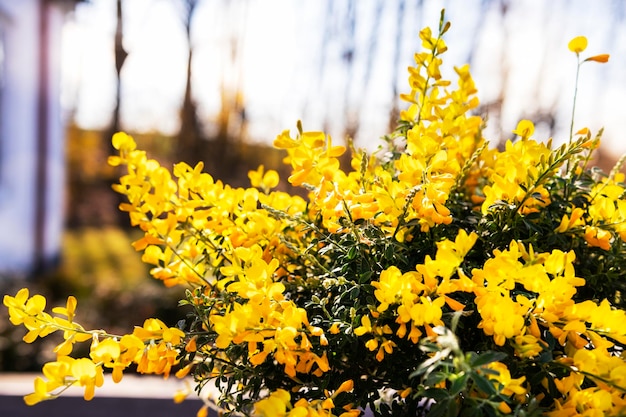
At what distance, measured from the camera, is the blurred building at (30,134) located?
5.71 m

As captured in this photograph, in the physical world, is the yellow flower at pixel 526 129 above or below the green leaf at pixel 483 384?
above

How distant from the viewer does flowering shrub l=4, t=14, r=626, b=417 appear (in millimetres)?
610

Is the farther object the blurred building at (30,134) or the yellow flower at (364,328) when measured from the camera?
the blurred building at (30,134)

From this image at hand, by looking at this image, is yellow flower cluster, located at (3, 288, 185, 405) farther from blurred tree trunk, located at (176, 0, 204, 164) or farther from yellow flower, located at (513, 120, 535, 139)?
blurred tree trunk, located at (176, 0, 204, 164)

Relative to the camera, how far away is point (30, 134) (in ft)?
19.9

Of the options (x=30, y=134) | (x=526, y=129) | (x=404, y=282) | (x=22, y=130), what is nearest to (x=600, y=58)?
(x=526, y=129)

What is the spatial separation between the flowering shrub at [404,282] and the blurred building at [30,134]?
18.2 ft

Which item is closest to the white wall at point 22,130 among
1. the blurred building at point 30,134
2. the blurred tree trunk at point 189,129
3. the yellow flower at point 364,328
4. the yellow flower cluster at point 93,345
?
the blurred building at point 30,134

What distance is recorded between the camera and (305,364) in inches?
27.7

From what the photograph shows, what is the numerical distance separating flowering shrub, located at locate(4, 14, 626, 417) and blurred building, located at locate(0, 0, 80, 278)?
5559 millimetres

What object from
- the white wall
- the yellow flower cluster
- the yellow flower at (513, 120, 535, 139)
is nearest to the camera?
the yellow flower cluster

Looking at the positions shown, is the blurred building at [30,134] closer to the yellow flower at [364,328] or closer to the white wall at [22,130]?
the white wall at [22,130]

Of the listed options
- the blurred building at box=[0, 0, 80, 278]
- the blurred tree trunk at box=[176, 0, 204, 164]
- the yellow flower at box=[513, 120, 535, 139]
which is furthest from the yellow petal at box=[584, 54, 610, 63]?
the blurred building at box=[0, 0, 80, 278]

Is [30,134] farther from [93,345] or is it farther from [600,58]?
[600,58]
